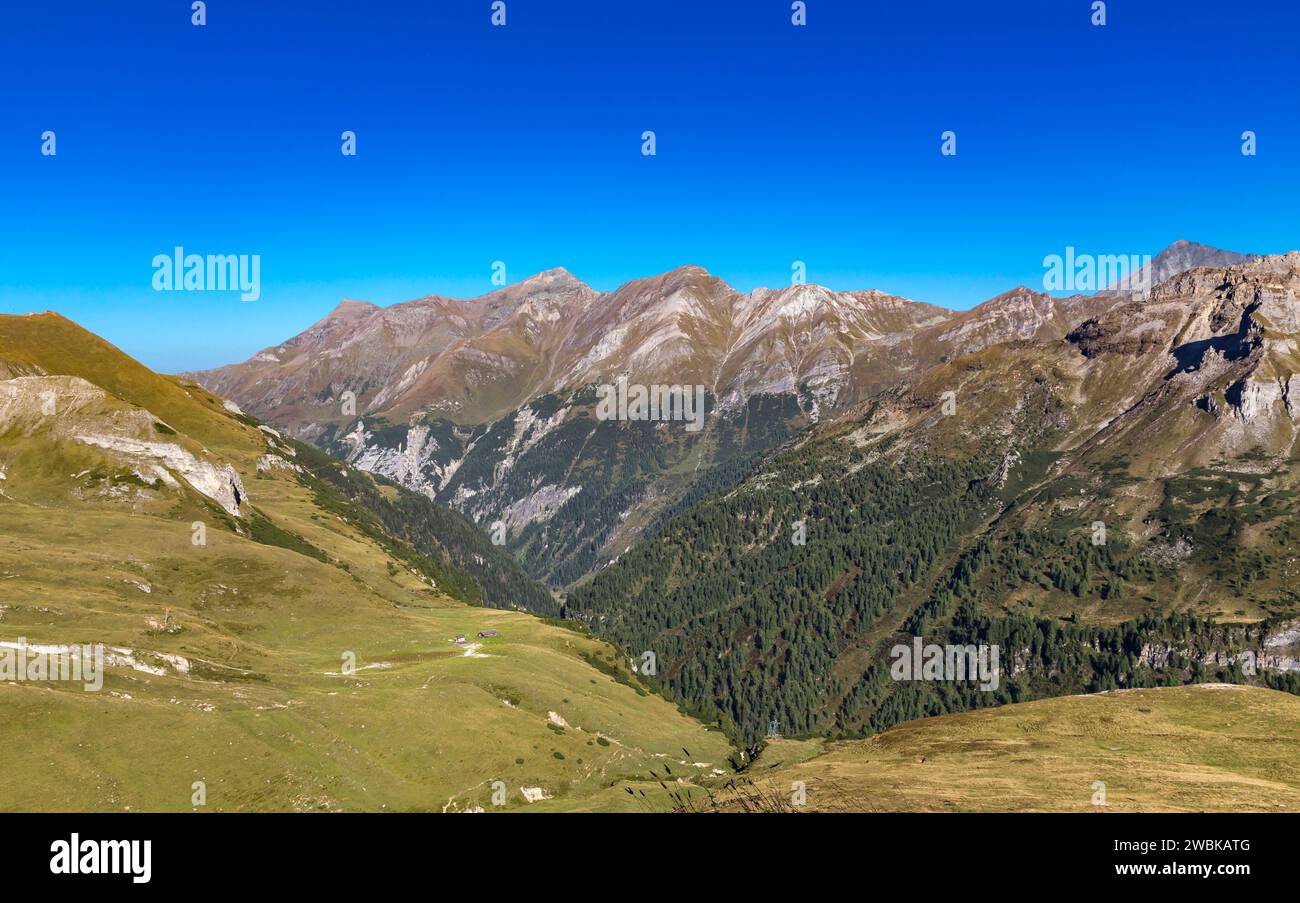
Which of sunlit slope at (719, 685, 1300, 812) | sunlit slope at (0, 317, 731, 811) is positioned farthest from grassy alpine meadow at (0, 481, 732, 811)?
sunlit slope at (719, 685, 1300, 812)

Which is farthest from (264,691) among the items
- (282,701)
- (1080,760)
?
(1080,760)

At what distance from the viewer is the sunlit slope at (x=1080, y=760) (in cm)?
6325

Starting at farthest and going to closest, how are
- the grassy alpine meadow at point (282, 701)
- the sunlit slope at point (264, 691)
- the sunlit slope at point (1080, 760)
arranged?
the sunlit slope at point (264, 691)
the grassy alpine meadow at point (282, 701)
the sunlit slope at point (1080, 760)

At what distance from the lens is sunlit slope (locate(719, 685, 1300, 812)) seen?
63.2 metres

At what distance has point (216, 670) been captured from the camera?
108 metres

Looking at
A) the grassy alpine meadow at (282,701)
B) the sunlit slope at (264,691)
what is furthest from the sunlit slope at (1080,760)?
the sunlit slope at (264,691)

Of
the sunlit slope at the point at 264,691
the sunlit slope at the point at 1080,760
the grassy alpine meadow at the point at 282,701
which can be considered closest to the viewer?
the sunlit slope at the point at 1080,760

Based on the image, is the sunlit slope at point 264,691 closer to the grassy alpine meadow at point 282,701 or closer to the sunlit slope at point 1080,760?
the grassy alpine meadow at point 282,701

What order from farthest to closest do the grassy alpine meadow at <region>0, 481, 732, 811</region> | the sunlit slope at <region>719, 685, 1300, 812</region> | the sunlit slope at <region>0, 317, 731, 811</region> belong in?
the sunlit slope at <region>0, 317, 731, 811</region>
the grassy alpine meadow at <region>0, 481, 732, 811</region>
the sunlit slope at <region>719, 685, 1300, 812</region>

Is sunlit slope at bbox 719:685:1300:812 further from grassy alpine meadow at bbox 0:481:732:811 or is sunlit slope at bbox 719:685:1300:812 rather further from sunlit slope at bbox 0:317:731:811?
sunlit slope at bbox 0:317:731:811

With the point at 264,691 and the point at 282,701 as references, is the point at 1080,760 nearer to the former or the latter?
the point at 282,701
